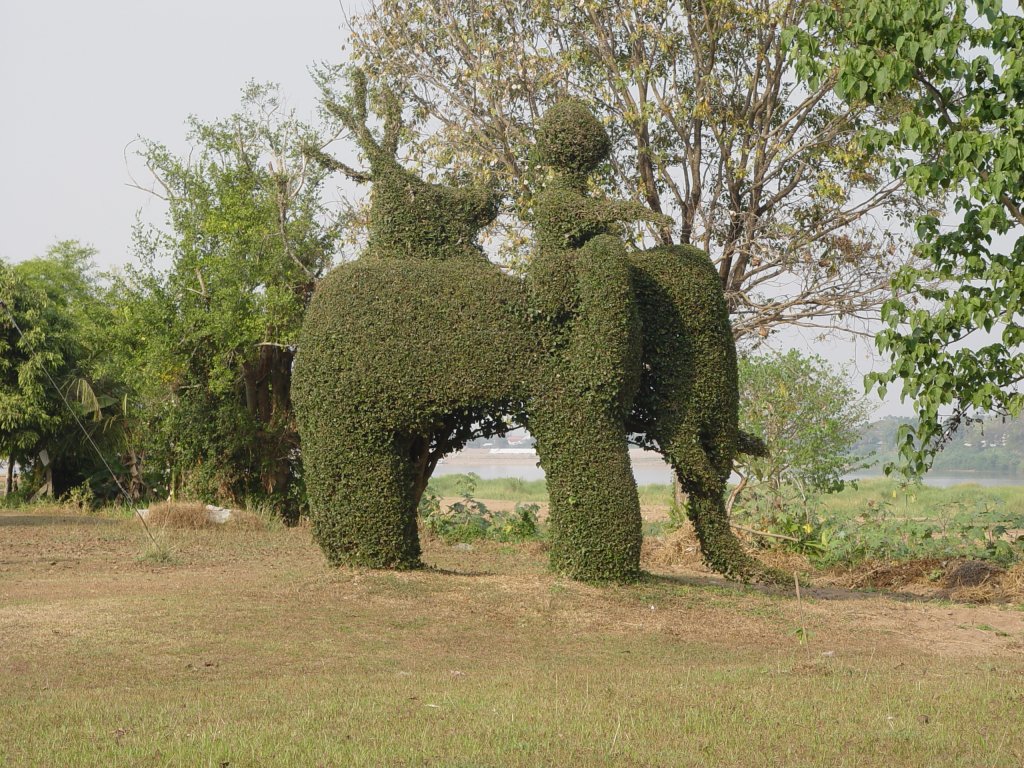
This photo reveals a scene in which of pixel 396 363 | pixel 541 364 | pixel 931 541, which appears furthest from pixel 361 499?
pixel 931 541

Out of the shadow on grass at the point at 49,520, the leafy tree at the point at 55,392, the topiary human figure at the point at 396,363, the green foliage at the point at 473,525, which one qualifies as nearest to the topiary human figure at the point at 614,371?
the topiary human figure at the point at 396,363

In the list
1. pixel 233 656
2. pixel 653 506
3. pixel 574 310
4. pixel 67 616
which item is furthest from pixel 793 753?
pixel 653 506

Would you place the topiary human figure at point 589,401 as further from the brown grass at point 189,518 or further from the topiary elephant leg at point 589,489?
the brown grass at point 189,518

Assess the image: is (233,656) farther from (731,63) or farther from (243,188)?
(243,188)

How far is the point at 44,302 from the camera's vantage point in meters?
22.2

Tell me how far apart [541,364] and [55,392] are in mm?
14868

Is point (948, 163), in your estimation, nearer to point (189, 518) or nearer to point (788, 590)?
point (788, 590)

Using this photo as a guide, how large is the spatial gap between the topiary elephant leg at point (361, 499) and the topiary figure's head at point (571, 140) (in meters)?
3.36

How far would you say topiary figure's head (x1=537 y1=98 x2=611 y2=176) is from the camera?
1091cm

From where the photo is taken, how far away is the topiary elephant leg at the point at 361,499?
10352 millimetres

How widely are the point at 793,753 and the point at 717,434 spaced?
5556 mm

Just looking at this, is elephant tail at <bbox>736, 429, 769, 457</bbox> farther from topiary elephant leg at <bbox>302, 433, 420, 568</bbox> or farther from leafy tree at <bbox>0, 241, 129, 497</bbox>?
leafy tree at <bbox>0, 241, 129, 497</bbox>

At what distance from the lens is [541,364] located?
10.1m

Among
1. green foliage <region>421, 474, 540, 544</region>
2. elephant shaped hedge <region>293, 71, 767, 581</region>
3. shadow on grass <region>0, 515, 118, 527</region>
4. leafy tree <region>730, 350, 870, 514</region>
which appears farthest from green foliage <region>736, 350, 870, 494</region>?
shadow on grass <region>0, 515, 118, 527</region>
